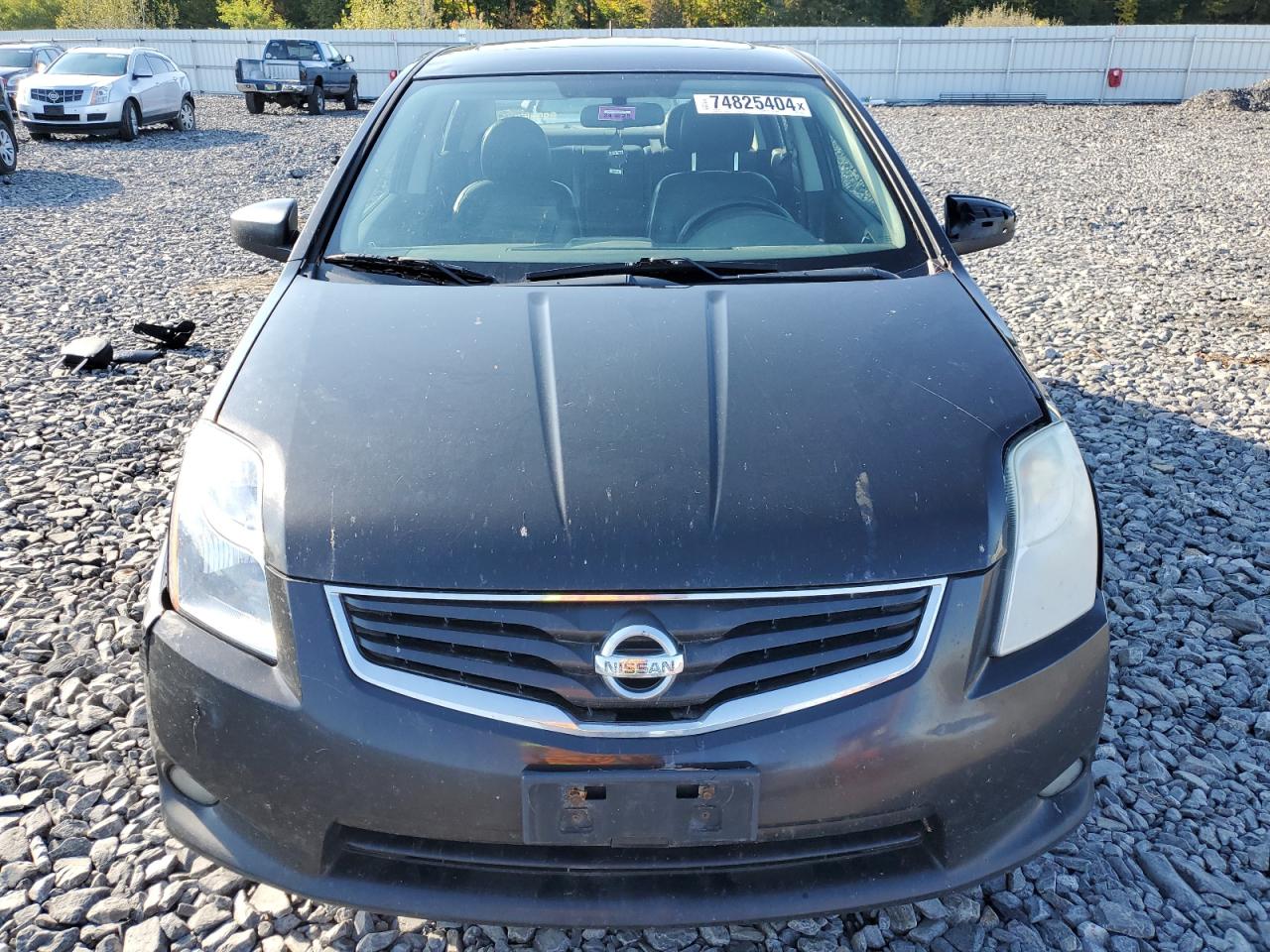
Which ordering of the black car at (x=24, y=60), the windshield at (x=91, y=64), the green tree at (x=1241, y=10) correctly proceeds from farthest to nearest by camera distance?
the green tree at (x=1241, y=10)
the black car at (x=24, y=60)
the windshield at (x=91, y=64)

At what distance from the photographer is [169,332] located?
594 centimetres

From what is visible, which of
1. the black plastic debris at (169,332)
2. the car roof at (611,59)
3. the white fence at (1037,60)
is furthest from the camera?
the white fence at (1037,60)

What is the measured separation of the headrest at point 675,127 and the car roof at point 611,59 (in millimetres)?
149

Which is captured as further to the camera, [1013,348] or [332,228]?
[332,228]

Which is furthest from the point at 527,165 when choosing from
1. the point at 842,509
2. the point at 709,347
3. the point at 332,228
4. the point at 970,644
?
the point at 970,644

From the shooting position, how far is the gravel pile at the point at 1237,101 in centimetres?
2191

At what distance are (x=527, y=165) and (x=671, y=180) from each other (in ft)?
1.42

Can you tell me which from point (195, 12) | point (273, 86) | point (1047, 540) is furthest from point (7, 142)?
point (195, 12)

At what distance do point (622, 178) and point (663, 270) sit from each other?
0.51 m

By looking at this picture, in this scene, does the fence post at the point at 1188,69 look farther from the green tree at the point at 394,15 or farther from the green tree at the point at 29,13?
the green tree at the point at 29,13

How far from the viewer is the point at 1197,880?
2162 mm

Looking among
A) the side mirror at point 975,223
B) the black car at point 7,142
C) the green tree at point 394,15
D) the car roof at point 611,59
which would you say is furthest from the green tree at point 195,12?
the side mirror at point 975,223

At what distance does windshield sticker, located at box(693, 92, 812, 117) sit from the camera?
10.3 feet

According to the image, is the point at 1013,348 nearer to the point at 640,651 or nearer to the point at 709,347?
the point at 709,347
